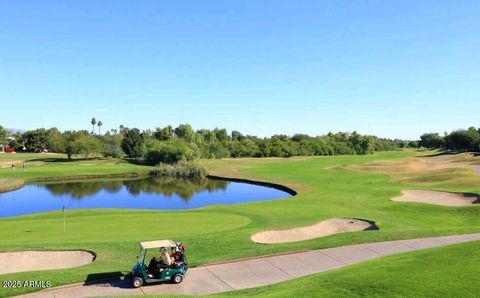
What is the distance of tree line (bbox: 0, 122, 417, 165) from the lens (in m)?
107

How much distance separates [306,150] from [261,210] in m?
130

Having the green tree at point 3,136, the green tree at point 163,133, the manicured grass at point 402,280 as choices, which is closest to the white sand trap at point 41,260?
the manicured grass at point 402,280

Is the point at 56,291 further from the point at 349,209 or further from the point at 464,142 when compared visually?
the point at 464,142

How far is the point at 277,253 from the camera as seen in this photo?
19688mm

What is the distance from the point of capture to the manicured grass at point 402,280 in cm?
1176

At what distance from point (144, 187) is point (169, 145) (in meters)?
36.4

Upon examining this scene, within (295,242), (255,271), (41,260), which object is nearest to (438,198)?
(295,242)

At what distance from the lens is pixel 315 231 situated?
28906 mm

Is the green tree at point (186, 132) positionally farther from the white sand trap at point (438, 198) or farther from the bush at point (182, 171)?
the white sand trap at point (438, 198)

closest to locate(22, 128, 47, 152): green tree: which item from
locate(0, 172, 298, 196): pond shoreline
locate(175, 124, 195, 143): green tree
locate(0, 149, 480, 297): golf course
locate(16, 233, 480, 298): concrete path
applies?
locate(175, 124, 195, 143): green tree

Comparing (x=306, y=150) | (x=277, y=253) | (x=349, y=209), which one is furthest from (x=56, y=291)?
(x=306, y=150)

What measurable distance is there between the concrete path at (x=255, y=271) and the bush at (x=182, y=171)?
67.3 m

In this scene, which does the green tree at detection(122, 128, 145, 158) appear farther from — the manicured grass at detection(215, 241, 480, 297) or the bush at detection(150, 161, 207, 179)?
the manicured grass at detection(215, 241, 480, 297)

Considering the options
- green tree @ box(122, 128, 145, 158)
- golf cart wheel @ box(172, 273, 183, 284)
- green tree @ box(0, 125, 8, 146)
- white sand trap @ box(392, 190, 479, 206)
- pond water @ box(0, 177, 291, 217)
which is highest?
green tree @ box(0, 125, 8, 146)
